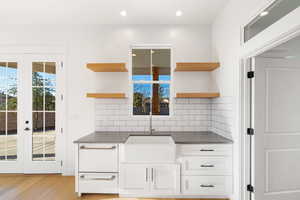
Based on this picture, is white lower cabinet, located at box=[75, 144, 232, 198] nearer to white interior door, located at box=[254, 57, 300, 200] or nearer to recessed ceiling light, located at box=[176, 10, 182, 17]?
white interior door, located at box=[254, 57, 300, 200]

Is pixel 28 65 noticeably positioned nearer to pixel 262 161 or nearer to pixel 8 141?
pixel 8 141

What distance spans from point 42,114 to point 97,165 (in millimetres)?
1645

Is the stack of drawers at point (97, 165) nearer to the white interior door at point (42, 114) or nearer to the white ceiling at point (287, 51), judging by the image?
the white interior door at point (42, 114)

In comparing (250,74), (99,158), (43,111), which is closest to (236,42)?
(250,74)

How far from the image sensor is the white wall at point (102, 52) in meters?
3.63

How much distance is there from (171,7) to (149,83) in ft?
4.32

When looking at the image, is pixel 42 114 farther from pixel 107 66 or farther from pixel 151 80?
pixel 151 80

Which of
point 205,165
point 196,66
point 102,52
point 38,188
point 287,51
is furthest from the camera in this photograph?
point 102,52

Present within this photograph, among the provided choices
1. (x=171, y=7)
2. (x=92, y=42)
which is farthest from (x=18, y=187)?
(x=171, y=7)

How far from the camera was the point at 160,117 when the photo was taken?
3650 millimetres

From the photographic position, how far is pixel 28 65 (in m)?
3.70

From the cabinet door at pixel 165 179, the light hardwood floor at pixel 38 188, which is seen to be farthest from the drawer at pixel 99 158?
the cabinet door at pixel 165 179

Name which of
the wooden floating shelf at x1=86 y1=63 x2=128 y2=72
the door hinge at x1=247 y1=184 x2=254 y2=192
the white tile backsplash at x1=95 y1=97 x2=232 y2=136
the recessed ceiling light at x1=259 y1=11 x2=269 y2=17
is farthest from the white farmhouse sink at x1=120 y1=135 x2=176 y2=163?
the recessed ceiling light at x1=259 y1=11 x2=269 y2=17

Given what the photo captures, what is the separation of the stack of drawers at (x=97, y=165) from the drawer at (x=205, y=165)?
0.94 meters
